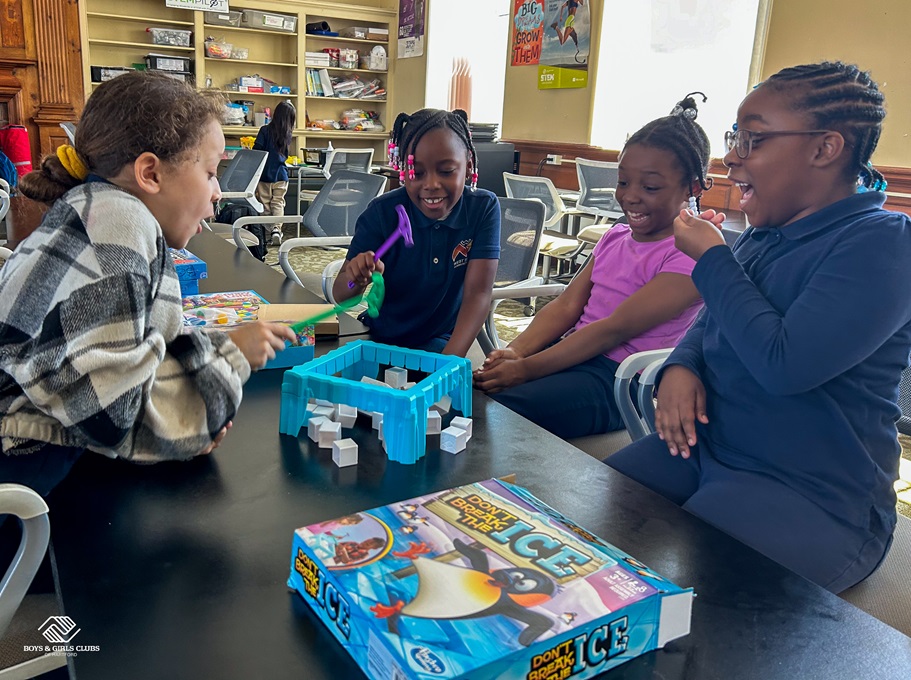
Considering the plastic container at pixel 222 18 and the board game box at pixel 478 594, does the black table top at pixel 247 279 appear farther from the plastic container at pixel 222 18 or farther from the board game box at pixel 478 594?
the plastic container at pixel 222 18

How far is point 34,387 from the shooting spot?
0.75 m

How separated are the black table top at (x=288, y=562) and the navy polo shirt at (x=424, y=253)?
852mm

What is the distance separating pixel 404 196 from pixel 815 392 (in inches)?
44.7

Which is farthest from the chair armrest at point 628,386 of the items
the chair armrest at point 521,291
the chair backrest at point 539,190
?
the chair backrest at point 539,190

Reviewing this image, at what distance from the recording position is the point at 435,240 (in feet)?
5.94

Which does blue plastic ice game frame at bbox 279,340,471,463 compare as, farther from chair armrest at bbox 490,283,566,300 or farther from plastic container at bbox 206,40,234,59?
plastic container at bbox 206,40,234,59

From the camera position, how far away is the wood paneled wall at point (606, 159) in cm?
341

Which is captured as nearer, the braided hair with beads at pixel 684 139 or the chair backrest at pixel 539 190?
the braided hair with beads at pixel 684 139

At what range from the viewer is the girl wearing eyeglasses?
3.28ft

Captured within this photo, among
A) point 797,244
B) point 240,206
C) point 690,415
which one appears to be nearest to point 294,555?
point 690,415

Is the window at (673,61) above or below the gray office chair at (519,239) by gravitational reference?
above

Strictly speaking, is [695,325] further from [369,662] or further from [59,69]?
[59,69]

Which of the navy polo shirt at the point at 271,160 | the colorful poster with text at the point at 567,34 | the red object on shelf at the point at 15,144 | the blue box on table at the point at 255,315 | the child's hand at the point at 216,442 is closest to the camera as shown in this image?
the child's hand at the point at 216,442

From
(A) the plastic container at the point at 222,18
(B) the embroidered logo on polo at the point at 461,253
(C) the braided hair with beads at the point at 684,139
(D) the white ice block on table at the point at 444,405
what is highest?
(A) the plastic container at the point at 222,18
